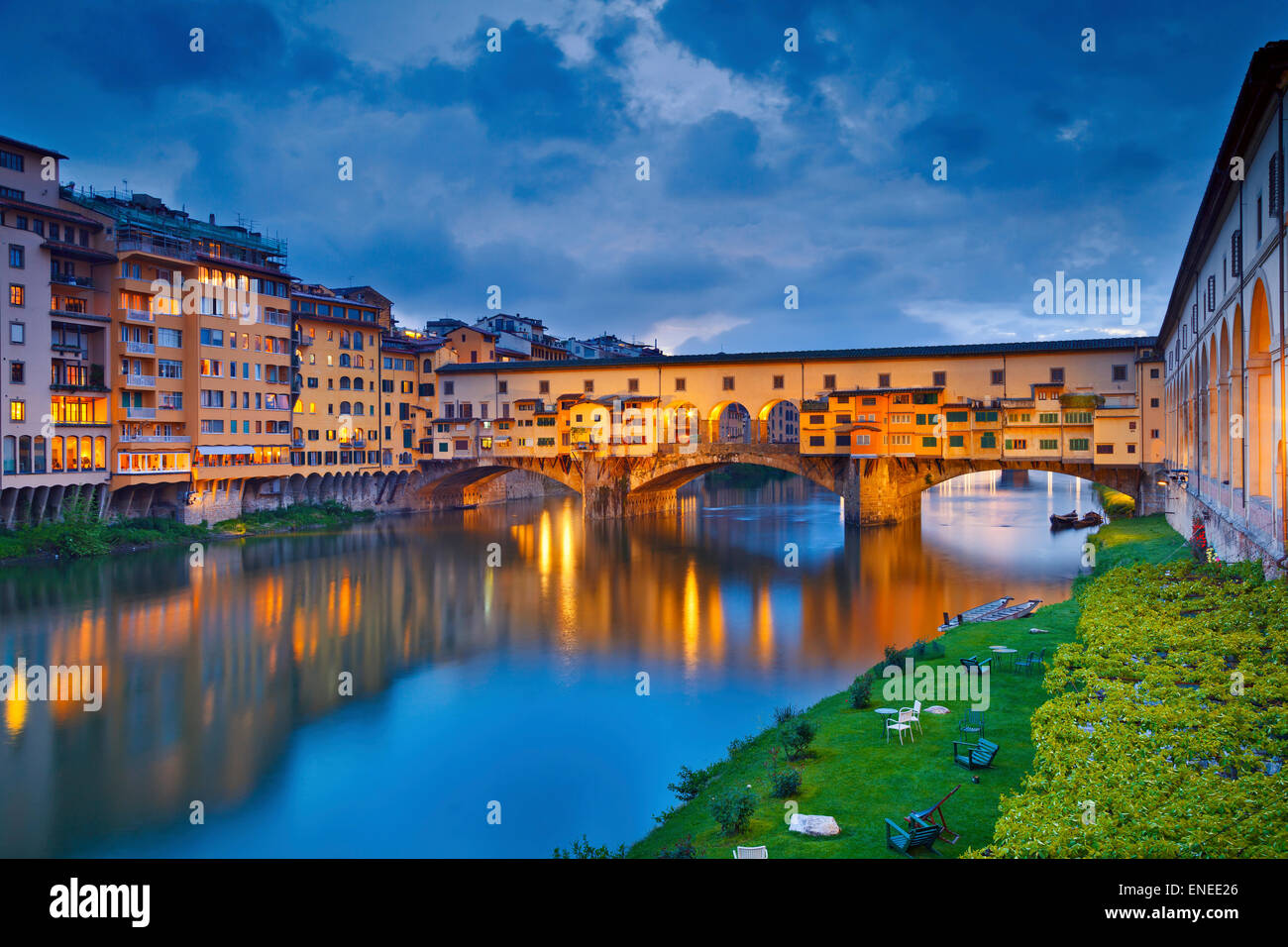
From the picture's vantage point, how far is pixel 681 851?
10.3m

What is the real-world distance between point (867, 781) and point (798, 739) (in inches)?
72.9

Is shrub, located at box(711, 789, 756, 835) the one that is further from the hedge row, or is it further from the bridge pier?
the bridge pier

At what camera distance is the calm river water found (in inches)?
560

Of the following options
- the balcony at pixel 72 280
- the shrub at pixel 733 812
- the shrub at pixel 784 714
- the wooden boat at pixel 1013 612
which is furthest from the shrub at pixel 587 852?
the balcony at pixel 72 280

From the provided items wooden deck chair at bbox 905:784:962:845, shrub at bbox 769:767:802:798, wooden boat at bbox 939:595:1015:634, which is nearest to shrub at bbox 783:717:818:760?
shrub at bbox 769:767:802:798

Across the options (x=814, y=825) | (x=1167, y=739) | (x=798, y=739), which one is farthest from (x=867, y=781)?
(x=1167, y=739)

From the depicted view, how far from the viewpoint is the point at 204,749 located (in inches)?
671

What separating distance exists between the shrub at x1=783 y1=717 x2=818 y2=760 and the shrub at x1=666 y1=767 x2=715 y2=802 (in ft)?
5.52

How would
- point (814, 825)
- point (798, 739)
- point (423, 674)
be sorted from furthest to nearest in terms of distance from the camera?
point (423, 674)
point (798, 739)
point (814, 825)

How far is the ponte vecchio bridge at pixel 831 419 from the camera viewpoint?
147ft

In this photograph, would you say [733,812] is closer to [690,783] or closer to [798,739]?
[798,739]
